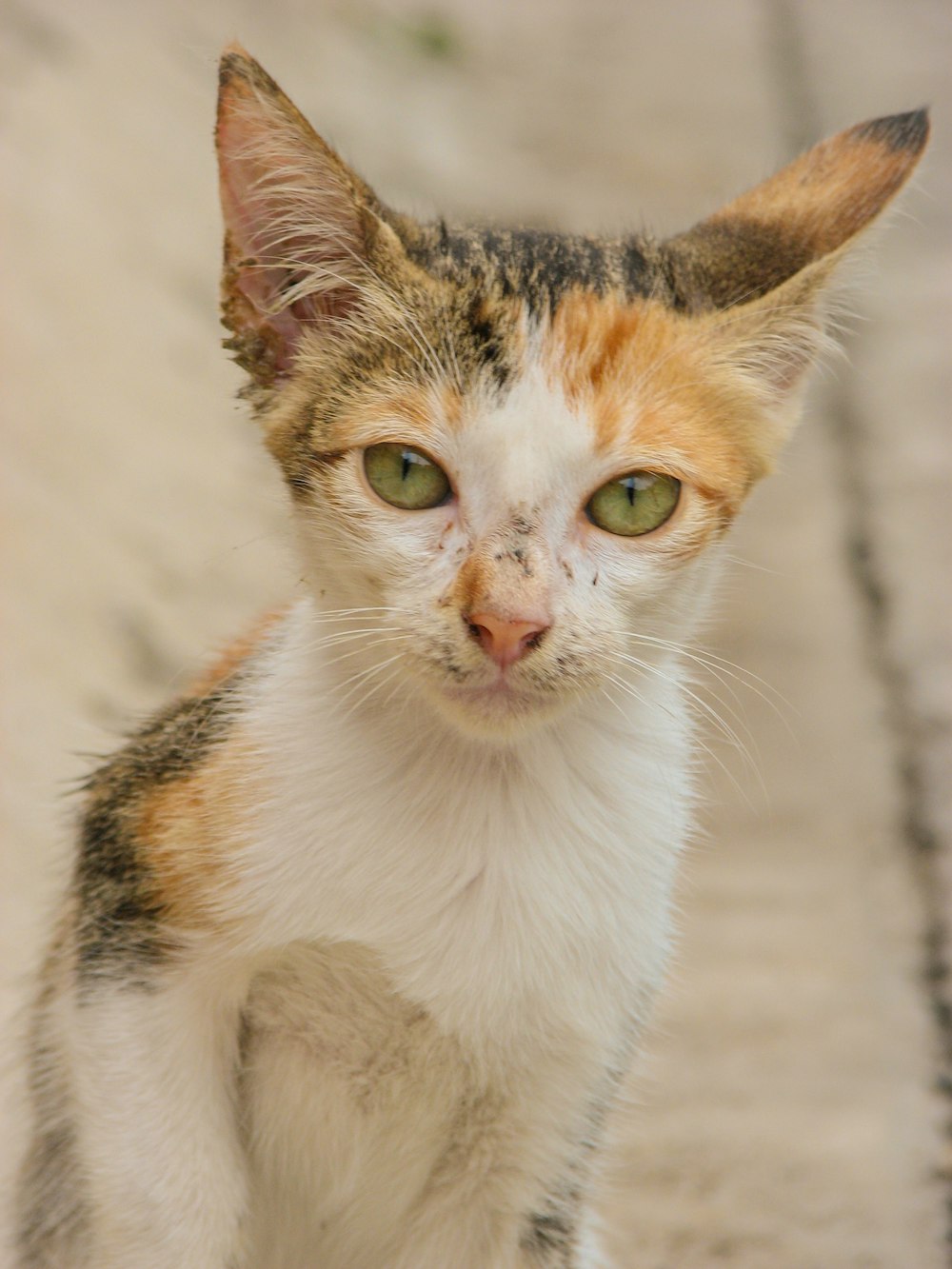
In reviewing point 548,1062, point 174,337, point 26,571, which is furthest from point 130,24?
point 548,1062

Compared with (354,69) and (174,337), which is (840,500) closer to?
(174,337)

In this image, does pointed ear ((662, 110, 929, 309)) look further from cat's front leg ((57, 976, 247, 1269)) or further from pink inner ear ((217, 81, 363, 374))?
cat's front leg ((57, 976, 247, 1269))

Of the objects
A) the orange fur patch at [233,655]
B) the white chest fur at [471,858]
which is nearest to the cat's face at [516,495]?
the white chest fur at [471,858]

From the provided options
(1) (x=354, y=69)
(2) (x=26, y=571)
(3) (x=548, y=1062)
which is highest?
(1) (x=354, y=69)

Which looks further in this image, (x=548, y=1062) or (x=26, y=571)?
(x=26, y=571)

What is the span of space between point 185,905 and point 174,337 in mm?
2647

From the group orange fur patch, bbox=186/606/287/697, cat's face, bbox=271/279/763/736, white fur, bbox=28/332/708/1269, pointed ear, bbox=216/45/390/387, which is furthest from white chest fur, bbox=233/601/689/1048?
pointed ear, bbox=216/45/390/387

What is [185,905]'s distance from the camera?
1752 millimetres

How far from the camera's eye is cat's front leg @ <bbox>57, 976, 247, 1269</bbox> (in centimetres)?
171

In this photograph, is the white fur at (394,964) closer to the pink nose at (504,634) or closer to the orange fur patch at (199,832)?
the orange fur patch at (199,832)

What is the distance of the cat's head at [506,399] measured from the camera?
153cm

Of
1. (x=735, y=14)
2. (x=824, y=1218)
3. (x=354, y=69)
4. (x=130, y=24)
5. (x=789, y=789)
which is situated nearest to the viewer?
(x=824, y=1218)

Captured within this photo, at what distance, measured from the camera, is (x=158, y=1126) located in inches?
67.5

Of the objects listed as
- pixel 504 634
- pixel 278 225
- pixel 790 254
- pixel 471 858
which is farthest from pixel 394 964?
pixel 790 254
